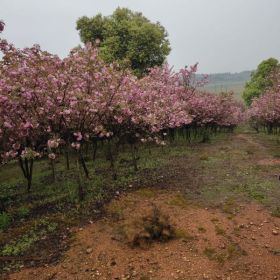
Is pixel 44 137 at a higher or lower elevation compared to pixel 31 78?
lower

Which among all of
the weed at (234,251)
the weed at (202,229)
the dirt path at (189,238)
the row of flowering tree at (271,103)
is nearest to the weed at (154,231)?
the dirt path at (189,238)

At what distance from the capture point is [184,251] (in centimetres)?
1073

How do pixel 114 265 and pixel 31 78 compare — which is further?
pixel 31 78

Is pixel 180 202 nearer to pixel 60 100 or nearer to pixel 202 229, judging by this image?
pixel 202 229

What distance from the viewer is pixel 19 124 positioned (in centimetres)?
1410

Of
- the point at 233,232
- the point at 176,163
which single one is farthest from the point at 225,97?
the point at 233,232

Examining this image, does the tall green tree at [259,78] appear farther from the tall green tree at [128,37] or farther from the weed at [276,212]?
the weed at [276,212]

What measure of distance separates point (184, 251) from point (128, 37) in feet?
118

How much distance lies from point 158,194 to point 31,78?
7.87 metres

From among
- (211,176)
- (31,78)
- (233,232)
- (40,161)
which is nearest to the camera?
(233,232)

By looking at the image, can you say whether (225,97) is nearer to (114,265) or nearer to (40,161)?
(40,161)

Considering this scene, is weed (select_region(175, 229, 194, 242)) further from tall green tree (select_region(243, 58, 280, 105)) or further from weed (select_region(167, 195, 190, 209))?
tall green tree (select_region(243, 58, 280, 105))

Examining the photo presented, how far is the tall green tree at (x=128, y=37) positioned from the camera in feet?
136

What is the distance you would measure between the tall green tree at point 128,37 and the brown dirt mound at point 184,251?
29772 millimetres
